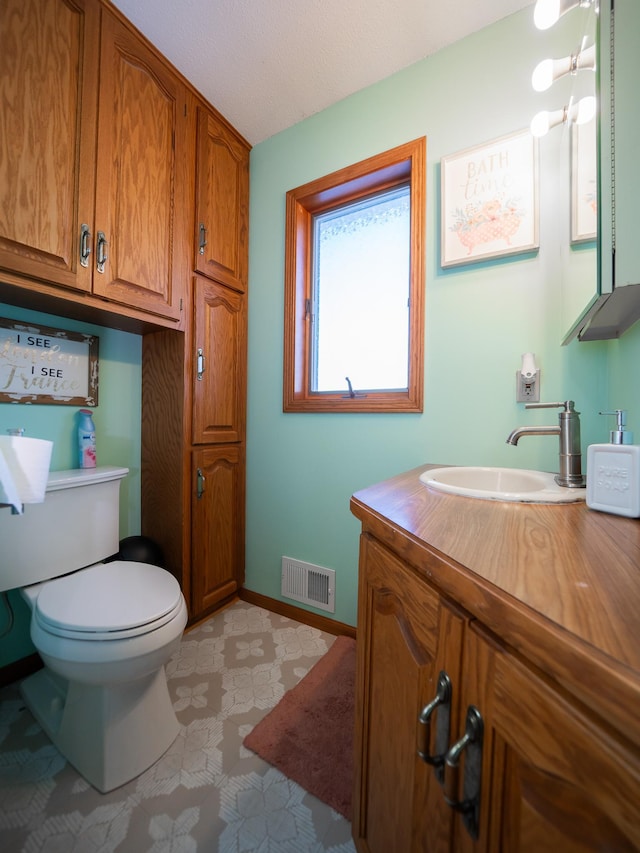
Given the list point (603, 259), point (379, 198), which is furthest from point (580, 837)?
point (379, 198)

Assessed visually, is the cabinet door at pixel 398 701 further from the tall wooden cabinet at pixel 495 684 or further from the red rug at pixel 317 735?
the red rug at pixel 317 735

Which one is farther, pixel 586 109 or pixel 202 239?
pixel 202 239

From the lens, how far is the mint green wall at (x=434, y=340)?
3.56 ft

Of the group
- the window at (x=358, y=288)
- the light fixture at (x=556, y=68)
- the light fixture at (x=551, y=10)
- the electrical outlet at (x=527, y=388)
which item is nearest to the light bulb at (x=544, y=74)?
the light fixture at (x=556, y=68)

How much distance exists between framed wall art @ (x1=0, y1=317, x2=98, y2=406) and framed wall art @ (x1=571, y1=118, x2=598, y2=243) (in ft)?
5.96

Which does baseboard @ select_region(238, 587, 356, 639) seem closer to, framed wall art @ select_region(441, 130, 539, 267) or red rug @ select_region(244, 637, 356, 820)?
red rug @ select_region(244, 637, 356, 820)

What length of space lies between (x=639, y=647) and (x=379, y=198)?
6.03 ft

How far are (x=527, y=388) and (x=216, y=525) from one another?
4.87 feet

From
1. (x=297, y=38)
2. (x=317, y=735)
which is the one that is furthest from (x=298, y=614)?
(x=297, y=38)

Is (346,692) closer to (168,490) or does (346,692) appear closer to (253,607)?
(253,607)

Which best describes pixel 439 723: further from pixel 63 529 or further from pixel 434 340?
pixel 63 529

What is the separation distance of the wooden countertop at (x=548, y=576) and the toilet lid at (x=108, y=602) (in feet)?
2.33

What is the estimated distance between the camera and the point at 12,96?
0.94m

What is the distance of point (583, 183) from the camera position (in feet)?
2.94
